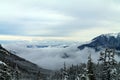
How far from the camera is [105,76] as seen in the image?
146 feet

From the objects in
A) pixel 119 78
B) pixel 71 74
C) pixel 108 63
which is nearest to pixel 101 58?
pixel 108 63

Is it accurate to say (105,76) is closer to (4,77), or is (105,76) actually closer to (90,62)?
(90,62)

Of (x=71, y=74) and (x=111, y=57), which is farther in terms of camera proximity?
(x=71, y=74)

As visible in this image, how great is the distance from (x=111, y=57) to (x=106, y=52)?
103cm

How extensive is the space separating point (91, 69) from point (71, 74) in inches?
4628

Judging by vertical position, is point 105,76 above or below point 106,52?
below

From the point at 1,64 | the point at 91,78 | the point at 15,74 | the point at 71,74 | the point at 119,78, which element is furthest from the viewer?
the point at 71,74

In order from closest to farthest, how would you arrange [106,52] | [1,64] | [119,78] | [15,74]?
1. [1,64]
2. [106,52]
3. [119,78]
4. [15,74]

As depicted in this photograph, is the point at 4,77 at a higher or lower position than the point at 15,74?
higher

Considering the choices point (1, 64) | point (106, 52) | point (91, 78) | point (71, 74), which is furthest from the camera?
point (71, 74)

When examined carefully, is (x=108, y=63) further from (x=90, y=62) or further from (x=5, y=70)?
(x=5, y=70)

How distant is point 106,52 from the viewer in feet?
143

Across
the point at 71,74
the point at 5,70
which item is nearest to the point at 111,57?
the point at 5,70

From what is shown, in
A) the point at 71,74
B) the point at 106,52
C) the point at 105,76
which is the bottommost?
the point at 71,74
